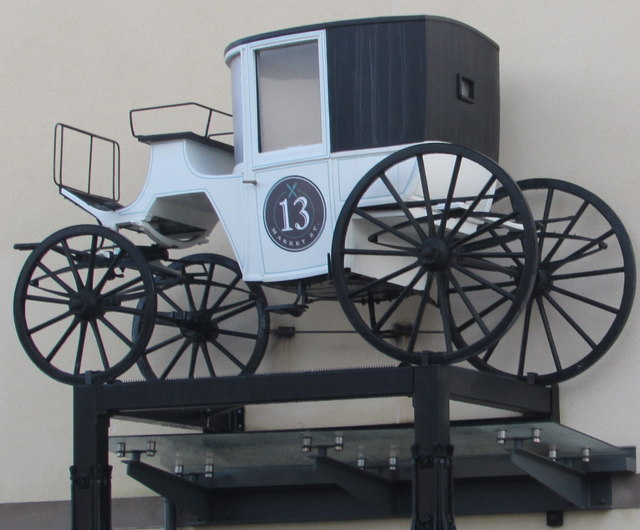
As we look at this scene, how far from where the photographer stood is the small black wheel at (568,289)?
1039 centimetres

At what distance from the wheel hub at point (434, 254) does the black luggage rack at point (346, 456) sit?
66 cm

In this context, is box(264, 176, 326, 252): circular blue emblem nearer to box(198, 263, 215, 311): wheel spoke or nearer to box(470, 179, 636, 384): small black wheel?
box(198, 263, 215, 311): wheel spoke

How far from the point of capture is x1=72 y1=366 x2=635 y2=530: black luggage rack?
9.13 metres

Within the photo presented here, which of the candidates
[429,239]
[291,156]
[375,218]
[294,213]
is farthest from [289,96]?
[429,239]

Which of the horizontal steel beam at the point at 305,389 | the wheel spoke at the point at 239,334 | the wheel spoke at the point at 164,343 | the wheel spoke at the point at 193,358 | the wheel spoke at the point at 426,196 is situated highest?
the wheel spoke at the point at 426,196

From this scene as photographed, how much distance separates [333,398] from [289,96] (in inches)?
80.4

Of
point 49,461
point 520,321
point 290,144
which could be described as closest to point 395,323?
point 520,321

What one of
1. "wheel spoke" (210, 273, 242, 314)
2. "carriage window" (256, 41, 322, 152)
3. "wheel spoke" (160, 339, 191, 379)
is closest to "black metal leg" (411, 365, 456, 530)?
"carriage window" (256, 41, 322, 152)

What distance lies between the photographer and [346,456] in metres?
10.9

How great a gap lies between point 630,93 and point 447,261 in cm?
215

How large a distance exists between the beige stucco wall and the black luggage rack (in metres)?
0.21

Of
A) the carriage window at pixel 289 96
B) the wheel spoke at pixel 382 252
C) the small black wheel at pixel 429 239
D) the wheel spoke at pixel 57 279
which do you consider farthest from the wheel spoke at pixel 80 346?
the wheel spoke at pixel 382 252

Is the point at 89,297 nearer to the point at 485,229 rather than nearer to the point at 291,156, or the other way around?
the point at 291,156

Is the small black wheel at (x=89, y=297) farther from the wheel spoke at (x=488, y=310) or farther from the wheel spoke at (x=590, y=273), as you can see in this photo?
the wheel spoke at (x=590, y=273)
